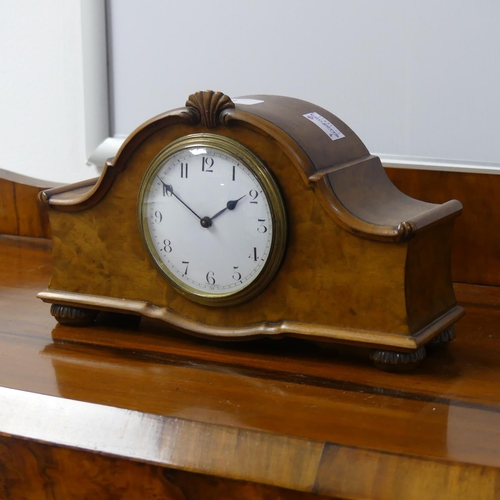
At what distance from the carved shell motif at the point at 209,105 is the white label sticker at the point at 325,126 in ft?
0.31

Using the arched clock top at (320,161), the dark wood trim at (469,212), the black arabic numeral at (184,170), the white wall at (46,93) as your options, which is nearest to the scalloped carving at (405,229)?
the arched clock top at (320,161)

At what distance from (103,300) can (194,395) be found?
19cm

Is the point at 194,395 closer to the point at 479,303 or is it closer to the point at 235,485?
the point at 235,485

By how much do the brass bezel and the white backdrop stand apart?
36 centimetres

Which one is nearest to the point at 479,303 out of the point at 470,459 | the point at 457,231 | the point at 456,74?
the point at 457,231

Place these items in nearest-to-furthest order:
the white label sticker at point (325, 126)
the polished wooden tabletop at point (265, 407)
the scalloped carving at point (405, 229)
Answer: the polished wooden tabletop at point (265, 407), the scalloped carving at point (405, 229), the white label sticker at point (325, 126)

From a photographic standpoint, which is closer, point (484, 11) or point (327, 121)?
point (327, 121)

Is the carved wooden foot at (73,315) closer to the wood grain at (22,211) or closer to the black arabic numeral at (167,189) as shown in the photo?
the black arabic numeral at (167,189)

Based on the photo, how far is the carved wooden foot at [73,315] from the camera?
867 mm

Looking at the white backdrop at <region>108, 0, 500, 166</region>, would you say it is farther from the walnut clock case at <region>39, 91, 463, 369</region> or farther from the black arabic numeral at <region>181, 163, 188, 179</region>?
the black arabic numeral at <region>181, 163, 188, 179</region>

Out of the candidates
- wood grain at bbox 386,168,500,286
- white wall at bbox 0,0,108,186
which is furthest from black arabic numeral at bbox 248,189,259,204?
white wall at bbox 0,0,108,186

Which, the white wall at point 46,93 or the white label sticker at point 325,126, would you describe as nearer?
the white label sticker at point 325,126

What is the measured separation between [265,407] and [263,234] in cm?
17

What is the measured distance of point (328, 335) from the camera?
0.75 metres
